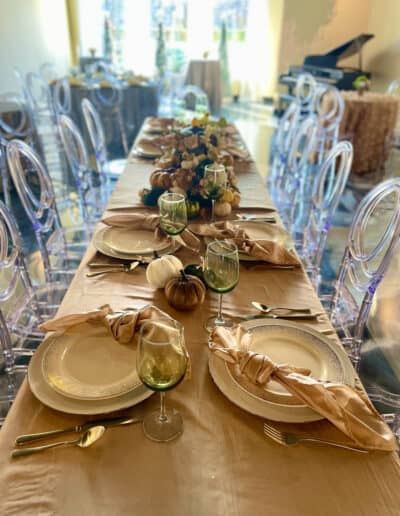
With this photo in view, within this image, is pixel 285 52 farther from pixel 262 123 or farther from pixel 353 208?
pixel 353 208

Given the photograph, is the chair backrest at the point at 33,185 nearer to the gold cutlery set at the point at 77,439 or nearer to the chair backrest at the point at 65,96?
the gold cutlery set at the point at 77,439

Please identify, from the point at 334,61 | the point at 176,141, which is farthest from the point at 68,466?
the point at 334,61

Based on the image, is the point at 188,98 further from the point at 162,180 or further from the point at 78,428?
the point at 78,428

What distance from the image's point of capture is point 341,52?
5.65 m

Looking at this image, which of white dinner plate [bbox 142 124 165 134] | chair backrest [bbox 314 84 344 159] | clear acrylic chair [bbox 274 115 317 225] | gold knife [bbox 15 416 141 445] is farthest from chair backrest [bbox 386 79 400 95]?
gold knife [bbox 15 416 141 445]

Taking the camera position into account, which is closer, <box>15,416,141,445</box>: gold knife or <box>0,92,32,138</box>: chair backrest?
<box>15,416,141,445</box>: gold knife

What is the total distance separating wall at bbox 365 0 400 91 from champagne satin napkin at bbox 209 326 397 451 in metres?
5.92

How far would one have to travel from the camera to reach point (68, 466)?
2.11 ft

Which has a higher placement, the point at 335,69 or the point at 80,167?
the point at 335,69

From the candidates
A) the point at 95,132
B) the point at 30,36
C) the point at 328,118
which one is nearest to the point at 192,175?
the point at 95,132

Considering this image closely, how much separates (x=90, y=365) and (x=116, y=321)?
95 mm

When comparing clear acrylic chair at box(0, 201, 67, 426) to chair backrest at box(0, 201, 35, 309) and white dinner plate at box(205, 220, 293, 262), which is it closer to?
chair backrest at box(0, 201, 35, 309)

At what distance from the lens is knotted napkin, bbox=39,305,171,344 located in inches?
33.1

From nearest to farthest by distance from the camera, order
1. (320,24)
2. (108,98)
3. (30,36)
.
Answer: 1. (108,98)
2. (30,36)
3. (320,24)
